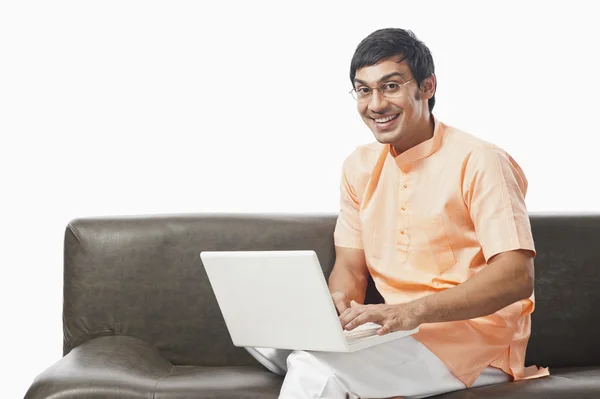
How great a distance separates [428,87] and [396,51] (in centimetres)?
15

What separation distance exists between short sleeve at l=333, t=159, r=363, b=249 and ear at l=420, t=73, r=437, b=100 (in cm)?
35

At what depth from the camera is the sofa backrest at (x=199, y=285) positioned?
2936 millimetres

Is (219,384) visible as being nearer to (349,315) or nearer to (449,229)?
(349,315)

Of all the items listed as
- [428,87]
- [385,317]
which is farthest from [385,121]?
[385,317]

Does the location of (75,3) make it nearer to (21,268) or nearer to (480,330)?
(21,268)

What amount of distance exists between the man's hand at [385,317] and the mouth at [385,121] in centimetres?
58

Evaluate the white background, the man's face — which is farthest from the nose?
the white background

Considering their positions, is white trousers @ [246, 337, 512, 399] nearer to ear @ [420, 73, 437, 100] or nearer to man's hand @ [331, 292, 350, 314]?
man's hand @ [331, 292, 350, 314]

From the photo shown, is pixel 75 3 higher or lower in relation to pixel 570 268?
higher

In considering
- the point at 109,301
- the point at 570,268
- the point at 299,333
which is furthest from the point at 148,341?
the point at 570,268

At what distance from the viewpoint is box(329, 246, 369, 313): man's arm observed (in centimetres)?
278

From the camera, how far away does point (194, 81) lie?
3.57m

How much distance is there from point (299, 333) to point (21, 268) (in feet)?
5.60

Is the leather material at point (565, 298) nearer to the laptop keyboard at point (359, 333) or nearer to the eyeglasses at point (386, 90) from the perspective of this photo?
the eyeglasses at point (386, 90)
